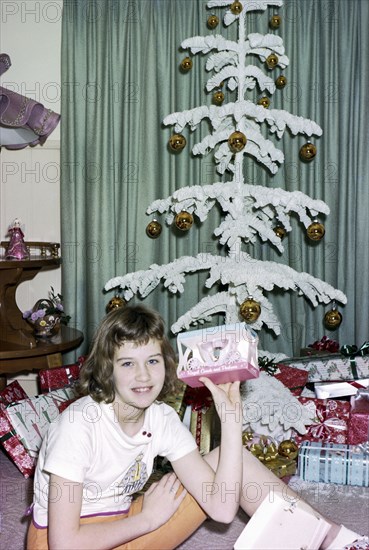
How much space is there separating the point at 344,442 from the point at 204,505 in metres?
0.90

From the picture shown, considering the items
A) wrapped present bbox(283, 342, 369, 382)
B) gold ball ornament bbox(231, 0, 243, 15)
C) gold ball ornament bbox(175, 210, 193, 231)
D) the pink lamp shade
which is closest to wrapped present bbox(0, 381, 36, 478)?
gold ball ornament bbox(175, 210, 193, 231)

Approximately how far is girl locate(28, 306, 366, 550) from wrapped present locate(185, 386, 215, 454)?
0.60 metres

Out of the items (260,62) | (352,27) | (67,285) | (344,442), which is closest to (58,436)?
(344,442)

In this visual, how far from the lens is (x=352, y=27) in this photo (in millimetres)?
2633

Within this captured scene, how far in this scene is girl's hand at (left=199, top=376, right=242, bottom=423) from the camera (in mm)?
1326

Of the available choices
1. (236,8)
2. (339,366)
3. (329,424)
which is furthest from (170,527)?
(236,8)

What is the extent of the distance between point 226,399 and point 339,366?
1062mm

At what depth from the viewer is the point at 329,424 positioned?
7.00 feet

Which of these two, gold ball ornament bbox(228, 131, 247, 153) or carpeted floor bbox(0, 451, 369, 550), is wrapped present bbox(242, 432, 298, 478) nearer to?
carpeted floor bbox(0, 451, 369, 550)

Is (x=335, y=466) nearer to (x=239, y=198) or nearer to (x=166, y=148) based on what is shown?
(x=239, y=198)

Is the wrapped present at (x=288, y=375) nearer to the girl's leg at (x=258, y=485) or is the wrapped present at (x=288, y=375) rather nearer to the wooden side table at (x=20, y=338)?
the wooden side table at (x=20, y=338)

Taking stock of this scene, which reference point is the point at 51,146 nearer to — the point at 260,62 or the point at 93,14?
the point at 93,14

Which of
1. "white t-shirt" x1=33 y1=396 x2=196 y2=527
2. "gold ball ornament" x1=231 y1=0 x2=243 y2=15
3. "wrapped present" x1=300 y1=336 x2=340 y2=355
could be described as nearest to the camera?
"white t-shirt" x1=33 y1=396 x2=196 y2=527

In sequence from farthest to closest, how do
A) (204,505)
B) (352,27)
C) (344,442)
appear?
(352,27) < (344,442) < (204,505)
